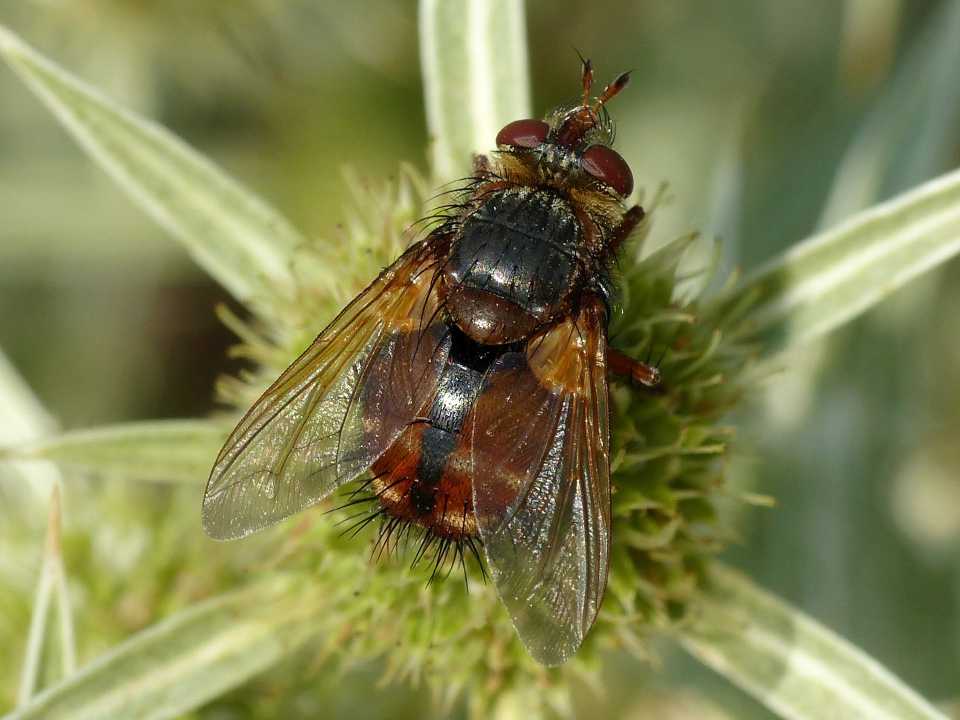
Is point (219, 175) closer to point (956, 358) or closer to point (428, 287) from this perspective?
point (428, 287)

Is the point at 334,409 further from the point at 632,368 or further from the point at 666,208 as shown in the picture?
the point at 666,208

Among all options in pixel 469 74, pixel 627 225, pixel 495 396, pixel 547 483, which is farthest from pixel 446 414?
pixel 469 74

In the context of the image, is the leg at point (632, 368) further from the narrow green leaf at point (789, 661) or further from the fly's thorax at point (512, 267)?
the narrow green leaf at point (789, 661)

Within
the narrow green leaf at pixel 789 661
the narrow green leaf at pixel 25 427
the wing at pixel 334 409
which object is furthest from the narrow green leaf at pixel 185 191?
the narrow green leaf at pixel 789 661

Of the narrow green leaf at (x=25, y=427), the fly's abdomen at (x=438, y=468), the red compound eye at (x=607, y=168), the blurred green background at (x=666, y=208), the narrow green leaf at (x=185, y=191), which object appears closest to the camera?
the fly's abdomen at (x=438, y=468)

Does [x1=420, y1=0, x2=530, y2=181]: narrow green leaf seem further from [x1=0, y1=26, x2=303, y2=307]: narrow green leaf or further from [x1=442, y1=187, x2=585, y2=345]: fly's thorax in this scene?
[x1=442, y1=187, x2=585, y2=345]: fly's thorax

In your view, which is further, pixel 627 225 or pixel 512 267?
pixel 627 225

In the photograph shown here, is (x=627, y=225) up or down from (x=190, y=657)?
up
